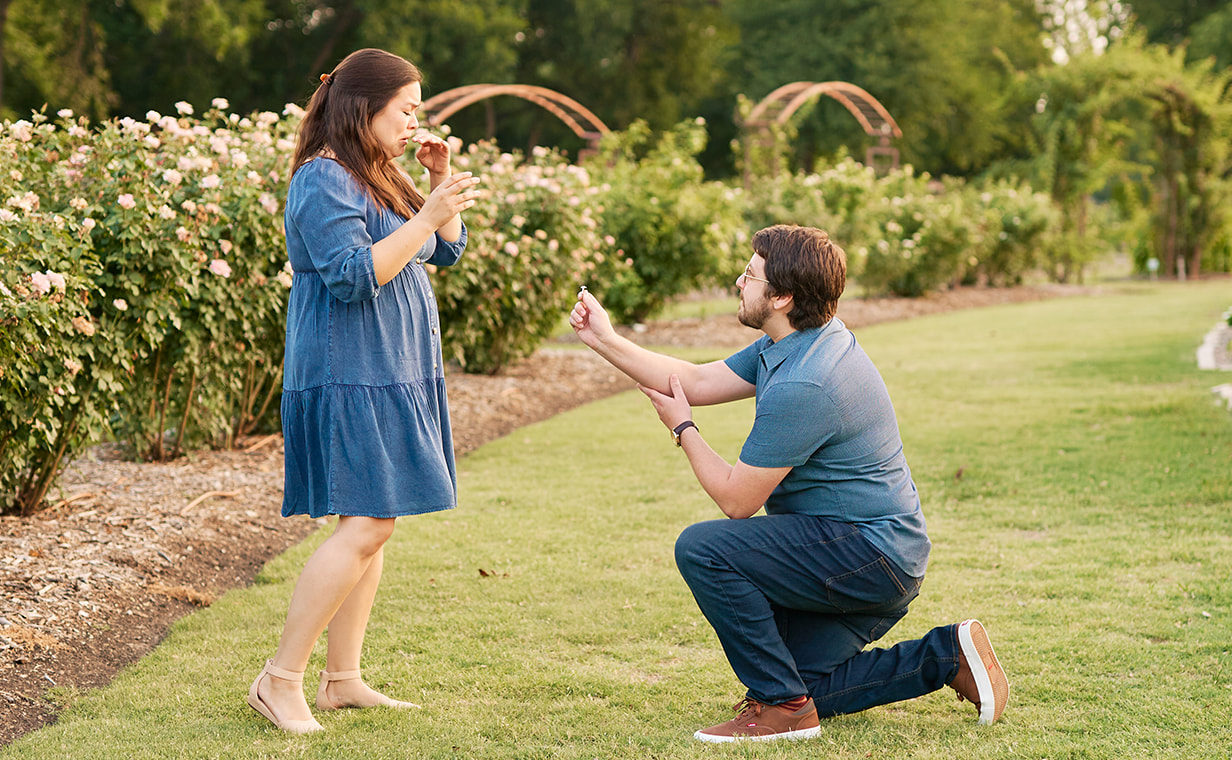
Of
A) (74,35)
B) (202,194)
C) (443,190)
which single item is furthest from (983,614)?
(74,35)

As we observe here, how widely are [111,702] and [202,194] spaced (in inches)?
109

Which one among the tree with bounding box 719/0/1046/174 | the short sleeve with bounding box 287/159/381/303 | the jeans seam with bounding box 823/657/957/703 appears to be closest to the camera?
the short sleeve with bounding box 287/159/381/303

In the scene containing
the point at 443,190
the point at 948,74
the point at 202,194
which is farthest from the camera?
the point at 948,74

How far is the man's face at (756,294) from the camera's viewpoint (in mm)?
2932

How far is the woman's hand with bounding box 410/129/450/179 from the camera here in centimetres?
304

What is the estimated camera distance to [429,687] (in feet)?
11.0

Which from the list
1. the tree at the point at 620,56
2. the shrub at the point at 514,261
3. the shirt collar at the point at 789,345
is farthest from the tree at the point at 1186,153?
the shirt collar at the point at 789,345

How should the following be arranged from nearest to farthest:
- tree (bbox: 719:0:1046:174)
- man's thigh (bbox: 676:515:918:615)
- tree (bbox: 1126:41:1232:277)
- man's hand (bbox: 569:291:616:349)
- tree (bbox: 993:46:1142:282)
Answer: man's thigh (bbox: 676:515:918:615), man's hand (bbox: 569:291:616:349), tree (bbox: 1126:41:1232:277), tree (bbox: 993:46:1142:282), tree (bbox: 719:0:1046:174)

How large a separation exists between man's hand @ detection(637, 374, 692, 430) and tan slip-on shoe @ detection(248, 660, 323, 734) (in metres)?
1.12

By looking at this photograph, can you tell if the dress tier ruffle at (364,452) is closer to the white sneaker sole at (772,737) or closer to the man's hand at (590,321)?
the man's hand at (590,321)

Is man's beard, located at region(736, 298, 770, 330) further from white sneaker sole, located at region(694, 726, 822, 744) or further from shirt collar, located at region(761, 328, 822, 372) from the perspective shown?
white sneaker sole, located at region(694, 726, 822, 744)

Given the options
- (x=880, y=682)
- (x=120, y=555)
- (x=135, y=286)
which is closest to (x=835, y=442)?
(x=880, y=682)

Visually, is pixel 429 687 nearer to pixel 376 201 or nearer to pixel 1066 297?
pixel 376 201

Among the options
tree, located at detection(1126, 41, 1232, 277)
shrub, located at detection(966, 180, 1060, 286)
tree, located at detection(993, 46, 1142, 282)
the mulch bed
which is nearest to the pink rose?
the mulch bed
